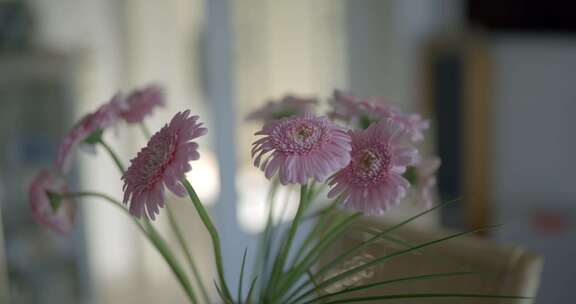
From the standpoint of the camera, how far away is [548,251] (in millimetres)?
1800

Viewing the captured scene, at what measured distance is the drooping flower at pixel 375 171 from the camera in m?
0.54

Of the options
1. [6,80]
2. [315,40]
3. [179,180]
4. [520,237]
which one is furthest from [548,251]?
[6,80]

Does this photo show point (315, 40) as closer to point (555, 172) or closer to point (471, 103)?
point (471, 103)

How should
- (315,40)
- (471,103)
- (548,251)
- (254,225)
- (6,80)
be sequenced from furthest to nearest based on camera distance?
(471,103) < (315,40) < (254,225) < (6,80) < (548,251)

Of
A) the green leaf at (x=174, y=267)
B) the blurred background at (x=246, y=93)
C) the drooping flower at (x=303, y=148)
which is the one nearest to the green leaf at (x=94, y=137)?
the green leaf at (x=174, y=267)

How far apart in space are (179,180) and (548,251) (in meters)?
1.52

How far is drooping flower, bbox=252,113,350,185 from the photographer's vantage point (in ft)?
1.70

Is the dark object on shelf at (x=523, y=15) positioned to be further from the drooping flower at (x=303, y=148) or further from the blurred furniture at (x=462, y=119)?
the drooping flower at (x=303, y=148)

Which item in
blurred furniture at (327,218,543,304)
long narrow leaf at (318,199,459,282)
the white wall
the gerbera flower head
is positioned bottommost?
the white wall

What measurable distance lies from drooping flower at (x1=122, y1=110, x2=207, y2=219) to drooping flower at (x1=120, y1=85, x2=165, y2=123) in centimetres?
17

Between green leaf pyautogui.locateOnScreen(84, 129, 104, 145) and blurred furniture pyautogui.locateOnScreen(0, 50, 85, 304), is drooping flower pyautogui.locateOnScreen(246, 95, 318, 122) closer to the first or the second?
green leaf pyautogui.locateOnScreen(84, 129, 104, 145)

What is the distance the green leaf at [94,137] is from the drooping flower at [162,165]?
6.7 inches

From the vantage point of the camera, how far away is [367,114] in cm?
69

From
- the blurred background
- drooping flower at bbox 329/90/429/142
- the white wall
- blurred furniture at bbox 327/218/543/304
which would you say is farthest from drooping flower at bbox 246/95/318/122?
the white wall
